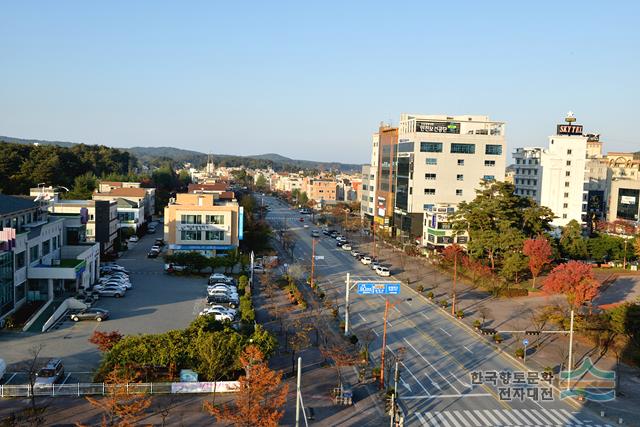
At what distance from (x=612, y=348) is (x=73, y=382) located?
20.9 meters

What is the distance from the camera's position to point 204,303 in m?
29.8

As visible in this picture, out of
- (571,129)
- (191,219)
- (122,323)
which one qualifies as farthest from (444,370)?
(571,129)

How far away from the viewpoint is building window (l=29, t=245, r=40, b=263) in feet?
91.0

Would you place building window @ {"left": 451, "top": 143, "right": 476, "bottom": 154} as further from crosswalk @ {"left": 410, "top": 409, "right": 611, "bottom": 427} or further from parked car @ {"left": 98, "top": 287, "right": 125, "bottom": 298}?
crosswalk @ {"left": 410, "top": 409, "right": 611, "bottom": 427}

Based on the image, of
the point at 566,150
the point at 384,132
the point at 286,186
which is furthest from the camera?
the point at 286,186

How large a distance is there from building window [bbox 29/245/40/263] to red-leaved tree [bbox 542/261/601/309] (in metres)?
25.3

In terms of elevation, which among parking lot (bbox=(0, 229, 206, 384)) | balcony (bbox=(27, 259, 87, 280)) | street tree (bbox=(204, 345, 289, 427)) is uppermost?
balcony (bbox=(27, 259, 87, 280))

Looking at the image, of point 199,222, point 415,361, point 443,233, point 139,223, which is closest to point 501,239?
point 443,233

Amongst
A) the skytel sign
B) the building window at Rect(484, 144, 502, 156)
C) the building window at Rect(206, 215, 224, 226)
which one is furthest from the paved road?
the skytel sign

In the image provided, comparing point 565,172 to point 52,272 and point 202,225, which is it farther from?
point 52,272

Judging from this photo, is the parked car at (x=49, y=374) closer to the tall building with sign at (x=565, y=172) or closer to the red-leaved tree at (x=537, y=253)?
the red-leaved tree at (x=537, y=253)

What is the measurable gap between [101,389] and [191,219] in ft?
78.6

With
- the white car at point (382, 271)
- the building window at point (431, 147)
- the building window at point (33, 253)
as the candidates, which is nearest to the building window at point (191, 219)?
the building window at point (33, 253)

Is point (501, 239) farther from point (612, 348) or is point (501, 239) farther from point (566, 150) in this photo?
point (566, 150)
